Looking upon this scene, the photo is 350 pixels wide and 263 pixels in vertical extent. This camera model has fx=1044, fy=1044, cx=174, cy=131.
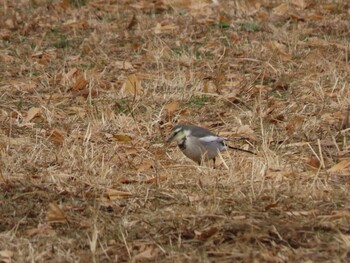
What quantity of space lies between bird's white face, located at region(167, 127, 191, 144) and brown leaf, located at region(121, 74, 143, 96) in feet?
5.75

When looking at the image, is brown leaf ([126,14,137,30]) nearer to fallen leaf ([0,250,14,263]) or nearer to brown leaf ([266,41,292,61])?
brown leaf ([266,41,292,61])

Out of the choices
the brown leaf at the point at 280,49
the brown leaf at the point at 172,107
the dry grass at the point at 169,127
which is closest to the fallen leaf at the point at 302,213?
the dry grass at the point at 169,127

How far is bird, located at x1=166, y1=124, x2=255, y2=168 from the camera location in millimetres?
6723

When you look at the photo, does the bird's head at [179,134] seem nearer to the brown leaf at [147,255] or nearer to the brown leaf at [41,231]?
the brown leaf at [41,231]

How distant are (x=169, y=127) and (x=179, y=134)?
99 cm

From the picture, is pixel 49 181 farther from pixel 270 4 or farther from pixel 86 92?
pixel 270 4

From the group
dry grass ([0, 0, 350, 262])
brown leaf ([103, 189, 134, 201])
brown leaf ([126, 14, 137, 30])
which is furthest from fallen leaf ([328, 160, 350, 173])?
brown leaf ([126, 14, 137, 30])

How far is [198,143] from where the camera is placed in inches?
266

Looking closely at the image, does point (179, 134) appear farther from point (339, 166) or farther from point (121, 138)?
point (339, 166)

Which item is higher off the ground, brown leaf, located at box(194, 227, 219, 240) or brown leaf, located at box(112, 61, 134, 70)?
brown leaf, located at box(194, 227, 219, 240)

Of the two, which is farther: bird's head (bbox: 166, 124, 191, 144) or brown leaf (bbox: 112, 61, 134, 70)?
brown leaf (bbox: 112, 61, 134, 70)

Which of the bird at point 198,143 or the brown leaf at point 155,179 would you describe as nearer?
the brown leaf at point 155,179

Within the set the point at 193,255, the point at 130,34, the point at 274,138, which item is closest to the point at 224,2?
the point at 130,34

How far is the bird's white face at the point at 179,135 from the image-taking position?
6855 mm
